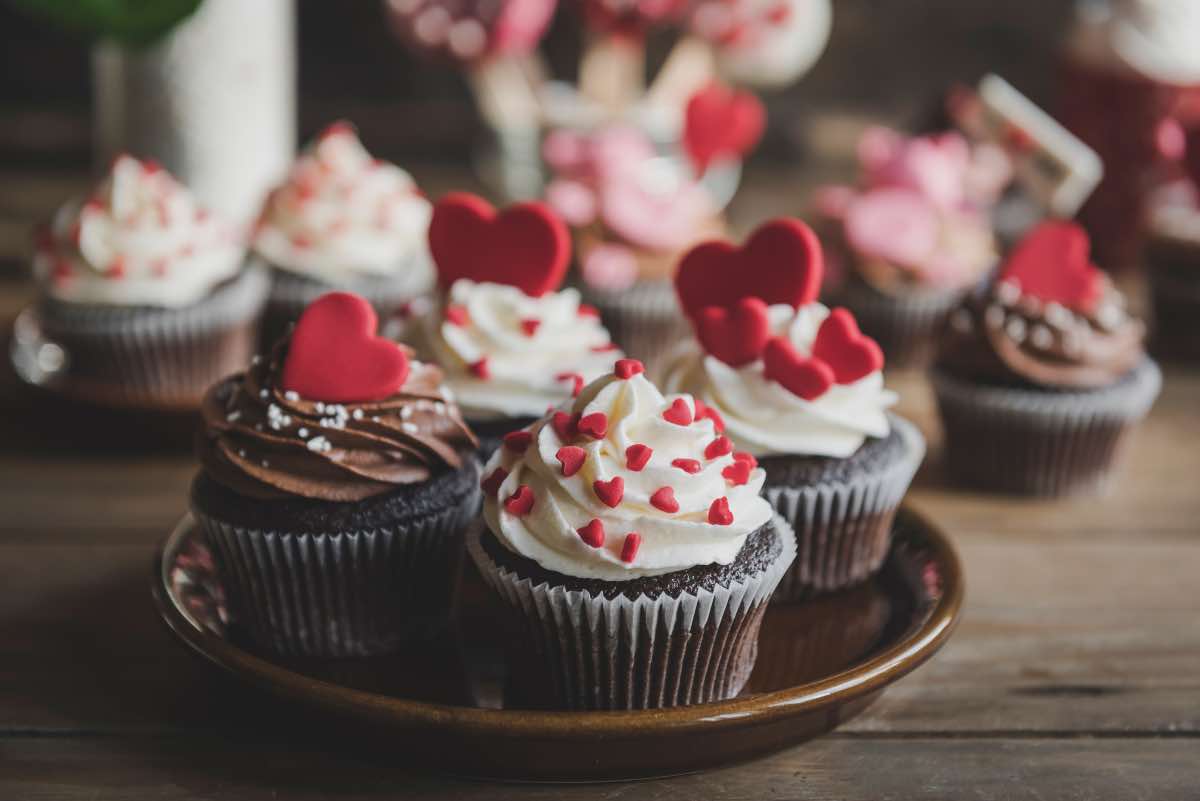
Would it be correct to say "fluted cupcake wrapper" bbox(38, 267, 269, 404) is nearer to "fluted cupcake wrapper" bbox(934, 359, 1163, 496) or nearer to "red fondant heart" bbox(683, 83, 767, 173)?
"red fondant heart" bbox(683, 83, 767, 173)

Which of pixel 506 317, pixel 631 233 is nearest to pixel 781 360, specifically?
pixel 506 317

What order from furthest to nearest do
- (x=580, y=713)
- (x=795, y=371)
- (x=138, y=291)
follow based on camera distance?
(x=138, y=291)
(x=795, y=371)
(x=580, y=713)

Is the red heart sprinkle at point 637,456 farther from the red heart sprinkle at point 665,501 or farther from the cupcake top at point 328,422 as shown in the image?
the cupcake top at point 328,422

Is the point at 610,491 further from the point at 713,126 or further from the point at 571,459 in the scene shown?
the point at 713,126

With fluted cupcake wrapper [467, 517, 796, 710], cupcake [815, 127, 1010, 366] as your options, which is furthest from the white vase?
fluted cupcake wrapper [467, 517, 796, 710]

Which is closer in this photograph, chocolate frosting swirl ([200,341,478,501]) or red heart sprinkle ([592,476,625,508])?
red heart sprinkle ([592,476,625,508])
